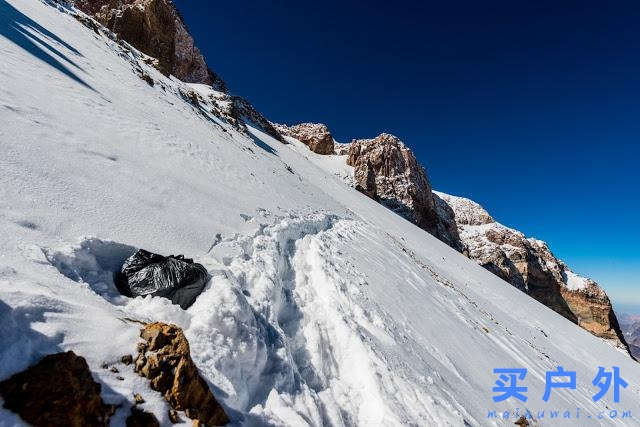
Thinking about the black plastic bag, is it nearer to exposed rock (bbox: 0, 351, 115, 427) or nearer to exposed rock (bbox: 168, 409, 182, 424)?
exposed rock (bbox: 168, 409, 182, 424)

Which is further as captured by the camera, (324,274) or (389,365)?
(324,274)

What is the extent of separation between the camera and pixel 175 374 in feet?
9.80

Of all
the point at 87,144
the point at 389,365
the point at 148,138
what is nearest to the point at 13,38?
the point at 148,138

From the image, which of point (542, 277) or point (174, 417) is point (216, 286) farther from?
point (542, 277)

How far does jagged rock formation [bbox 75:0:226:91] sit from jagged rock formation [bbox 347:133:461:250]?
26.9 m

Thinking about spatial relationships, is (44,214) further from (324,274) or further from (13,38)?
(13,38)

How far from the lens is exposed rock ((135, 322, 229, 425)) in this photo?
9.66 feet

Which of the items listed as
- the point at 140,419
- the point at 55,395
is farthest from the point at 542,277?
the point at 55,395

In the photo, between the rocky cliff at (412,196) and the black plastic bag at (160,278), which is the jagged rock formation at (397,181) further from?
the black plastic bag at (160,278)

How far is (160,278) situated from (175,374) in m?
1.66

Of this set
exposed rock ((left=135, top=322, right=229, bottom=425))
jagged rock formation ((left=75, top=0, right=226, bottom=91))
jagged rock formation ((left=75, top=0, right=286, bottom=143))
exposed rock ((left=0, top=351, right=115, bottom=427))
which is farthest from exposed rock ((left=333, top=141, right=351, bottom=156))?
exposed rock ((left=0, top=351, right=115, bottom=427))

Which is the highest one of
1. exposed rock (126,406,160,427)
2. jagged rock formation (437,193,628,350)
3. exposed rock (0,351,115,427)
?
jagged rock formation (437,193,628,350)

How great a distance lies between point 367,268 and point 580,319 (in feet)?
201

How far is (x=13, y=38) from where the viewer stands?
37.4 ft
